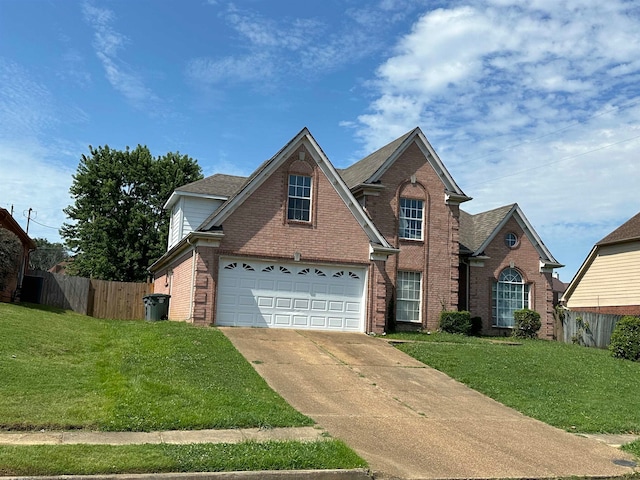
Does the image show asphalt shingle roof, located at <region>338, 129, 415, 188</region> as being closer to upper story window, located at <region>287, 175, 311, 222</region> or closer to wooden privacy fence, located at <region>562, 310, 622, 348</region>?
upper story window, located at <region>287, 175, 311, 222</region>

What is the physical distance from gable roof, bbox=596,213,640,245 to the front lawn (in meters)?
23.1

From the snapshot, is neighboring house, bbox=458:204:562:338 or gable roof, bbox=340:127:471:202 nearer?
gable roof, bbox=340:127:471:202

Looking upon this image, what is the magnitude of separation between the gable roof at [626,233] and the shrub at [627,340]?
429 inches

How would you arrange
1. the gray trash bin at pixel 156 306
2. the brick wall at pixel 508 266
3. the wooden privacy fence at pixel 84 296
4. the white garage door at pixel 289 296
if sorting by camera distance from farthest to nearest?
the wooden privacy fence at pixel 84 296
the brick wall at pixel 508 266
the gray trash bin at pixel 156 306
the white garage door at pixel 289 296

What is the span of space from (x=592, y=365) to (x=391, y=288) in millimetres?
8713

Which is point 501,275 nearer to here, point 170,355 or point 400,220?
point 400,220

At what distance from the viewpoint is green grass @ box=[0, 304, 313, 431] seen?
9.90 metres

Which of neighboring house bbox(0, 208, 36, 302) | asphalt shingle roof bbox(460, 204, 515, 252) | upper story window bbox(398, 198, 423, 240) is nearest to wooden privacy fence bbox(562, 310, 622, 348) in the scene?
asphalt shingle roof bbox(460, 204, 515, 252)

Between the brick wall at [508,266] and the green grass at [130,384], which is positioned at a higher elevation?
the brick wall at [508,266]

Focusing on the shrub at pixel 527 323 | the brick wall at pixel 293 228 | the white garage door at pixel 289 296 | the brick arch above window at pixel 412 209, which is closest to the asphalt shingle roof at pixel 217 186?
the brick wall at pixel 293 228

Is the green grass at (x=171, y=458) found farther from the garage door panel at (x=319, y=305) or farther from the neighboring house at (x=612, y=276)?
the neighboring house at (x=612, y=276)

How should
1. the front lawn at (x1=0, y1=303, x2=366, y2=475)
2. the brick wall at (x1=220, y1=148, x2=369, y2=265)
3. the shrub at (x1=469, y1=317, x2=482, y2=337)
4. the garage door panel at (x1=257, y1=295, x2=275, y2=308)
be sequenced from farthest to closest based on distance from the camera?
the shrub at (x1=469, y1=317, x2=482, y2=337), the brick wall at (x1=220, y1=148, x2=369, y2=265), the garage door panel at (x1=257, y1=295, x2=275, y2=308), the front lawn at (x1=0, y1=303, x2=366, y2=475)

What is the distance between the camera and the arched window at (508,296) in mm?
28203

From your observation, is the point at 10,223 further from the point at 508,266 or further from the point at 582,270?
the point at 582,270
